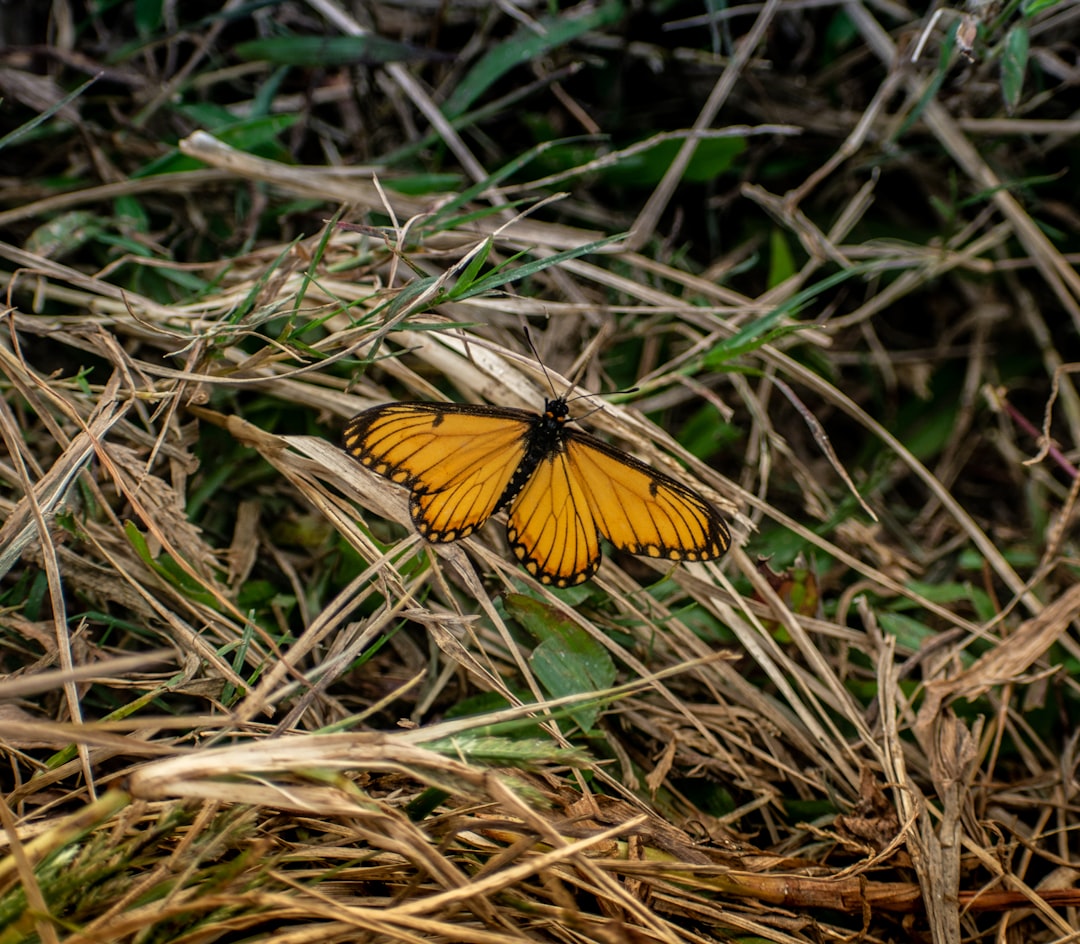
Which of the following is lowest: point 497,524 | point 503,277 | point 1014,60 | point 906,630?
point 906,630

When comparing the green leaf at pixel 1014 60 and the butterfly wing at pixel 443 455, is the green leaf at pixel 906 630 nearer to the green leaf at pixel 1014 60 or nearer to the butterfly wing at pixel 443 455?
the butterfly wing at pixel 443 455

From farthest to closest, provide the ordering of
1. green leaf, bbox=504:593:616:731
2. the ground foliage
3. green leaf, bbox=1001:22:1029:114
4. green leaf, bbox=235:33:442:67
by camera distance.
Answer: green leaf, bbox=235:33:442:67 < green leaf, bbox=1001:22:1029:114 < green leaf, bbox=504:593:616:731 < the ground foliage

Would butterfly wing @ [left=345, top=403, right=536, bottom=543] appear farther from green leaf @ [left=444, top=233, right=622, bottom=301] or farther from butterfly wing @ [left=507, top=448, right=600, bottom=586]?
green leaf @ [left=444, top=233, right=622, bottom=301]

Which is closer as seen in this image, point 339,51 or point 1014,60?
point 1014,60

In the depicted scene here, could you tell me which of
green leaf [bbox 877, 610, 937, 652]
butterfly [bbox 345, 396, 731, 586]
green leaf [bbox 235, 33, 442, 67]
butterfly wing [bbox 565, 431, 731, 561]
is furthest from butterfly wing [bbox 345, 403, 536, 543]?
green leaf [bbox 235, 33, 442, 67]

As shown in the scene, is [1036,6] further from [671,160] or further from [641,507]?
[641,507]

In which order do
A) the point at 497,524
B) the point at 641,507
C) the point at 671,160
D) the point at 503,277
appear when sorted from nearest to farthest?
the point at 503,277
the point at 641,507
the point at 497,524
the point at 671,160

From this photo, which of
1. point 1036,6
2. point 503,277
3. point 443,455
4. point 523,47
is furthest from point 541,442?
point 1036,6

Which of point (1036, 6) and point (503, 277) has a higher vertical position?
point (1036, 6)

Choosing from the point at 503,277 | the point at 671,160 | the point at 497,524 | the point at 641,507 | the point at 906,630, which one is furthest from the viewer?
the point at 671,160
